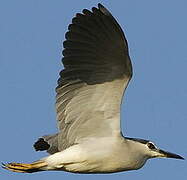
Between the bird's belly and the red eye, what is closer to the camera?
the bird's belly

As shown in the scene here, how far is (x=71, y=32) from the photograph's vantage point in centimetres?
1170

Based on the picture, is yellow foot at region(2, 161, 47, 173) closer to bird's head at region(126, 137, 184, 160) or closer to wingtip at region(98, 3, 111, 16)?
bird's head at region(126, 137, 184, 160)

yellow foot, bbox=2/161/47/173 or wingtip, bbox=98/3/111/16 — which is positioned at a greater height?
wingtip, bbox=98/3/111/16

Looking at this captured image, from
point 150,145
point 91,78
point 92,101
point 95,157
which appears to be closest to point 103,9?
point 91,78

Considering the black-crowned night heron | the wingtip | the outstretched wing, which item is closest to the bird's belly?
the black-crowned night heron

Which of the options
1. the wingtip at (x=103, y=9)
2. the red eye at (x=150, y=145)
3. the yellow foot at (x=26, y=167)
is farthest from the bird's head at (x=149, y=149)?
the wingtip at (x=103, y=9)

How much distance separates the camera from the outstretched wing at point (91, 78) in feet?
37.6

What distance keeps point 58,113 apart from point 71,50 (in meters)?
0.95

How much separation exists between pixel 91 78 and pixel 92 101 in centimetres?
34

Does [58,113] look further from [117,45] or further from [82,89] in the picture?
[117,45]

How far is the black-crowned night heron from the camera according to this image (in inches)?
452

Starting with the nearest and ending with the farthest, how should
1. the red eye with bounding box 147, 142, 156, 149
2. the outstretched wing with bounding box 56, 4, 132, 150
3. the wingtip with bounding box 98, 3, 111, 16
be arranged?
the wingtip with bounding box 98, 3, 111, 16 → the outstretched wing with bounding box 56, 4, 132, 150 → the red eye with bounding box 147, 142, 156, 149

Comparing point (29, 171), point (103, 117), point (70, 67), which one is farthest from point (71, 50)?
point (29, 171)

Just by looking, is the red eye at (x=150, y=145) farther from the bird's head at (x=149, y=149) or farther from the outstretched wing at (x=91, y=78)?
the outstretched wing at (x=91, y=78)
